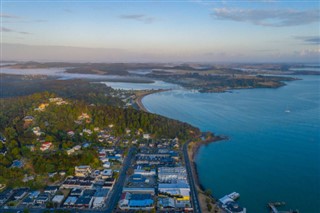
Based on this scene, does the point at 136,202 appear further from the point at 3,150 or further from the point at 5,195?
the point at 3,150

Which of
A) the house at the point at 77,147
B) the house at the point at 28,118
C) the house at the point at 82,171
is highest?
the house at the point at 28,118

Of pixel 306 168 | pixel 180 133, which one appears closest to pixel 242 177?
pixel 306 168

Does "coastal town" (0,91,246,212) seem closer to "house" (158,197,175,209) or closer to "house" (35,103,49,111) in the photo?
"house" (158,197,175,209)

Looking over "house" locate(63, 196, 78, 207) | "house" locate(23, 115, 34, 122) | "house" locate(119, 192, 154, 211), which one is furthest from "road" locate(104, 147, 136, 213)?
"house" locate(23, 115, 34, 122)

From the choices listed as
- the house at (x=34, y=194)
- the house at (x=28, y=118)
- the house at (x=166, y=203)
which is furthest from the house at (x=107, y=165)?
the house at (x=28, y=118)

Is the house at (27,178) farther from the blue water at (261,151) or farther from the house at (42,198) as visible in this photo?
the blue water at (261,151)
